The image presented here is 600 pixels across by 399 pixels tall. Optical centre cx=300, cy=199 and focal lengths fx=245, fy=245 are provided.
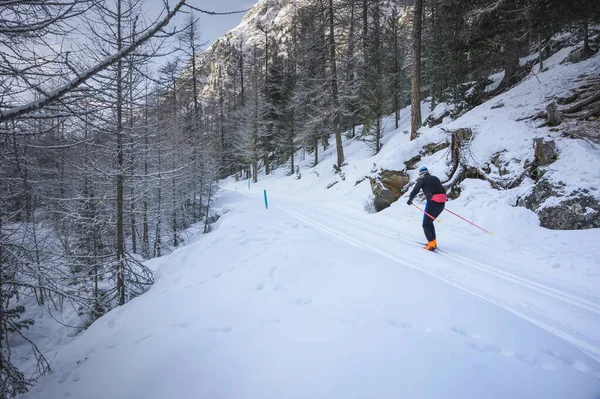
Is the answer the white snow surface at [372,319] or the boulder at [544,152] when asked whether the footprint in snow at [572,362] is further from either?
the boulder at [544,152]

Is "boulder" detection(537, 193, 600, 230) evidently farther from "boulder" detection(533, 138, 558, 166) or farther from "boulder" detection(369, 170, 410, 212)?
"boulder" detection(369, 170, 410, 212)

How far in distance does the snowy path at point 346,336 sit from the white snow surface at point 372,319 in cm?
2

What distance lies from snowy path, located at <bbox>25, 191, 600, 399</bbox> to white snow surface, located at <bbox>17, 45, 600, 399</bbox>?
2cm

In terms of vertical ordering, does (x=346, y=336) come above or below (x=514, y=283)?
above

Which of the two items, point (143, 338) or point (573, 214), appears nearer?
point (143, 338)

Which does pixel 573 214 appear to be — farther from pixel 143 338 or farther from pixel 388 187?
pixel 143 338

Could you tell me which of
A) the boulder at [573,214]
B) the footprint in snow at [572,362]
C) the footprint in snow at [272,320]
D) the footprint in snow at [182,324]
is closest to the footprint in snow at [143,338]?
the footprint in snow at [182,324]

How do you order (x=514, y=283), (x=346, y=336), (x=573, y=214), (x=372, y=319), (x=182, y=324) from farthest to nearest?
1. (x=573, y=214)
2. (x=514, y=283)
3. (x=182, y=324)
4. (x=372, y=319)
5. (x=346, y=336)

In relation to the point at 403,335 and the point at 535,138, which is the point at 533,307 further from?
the point at 535,138

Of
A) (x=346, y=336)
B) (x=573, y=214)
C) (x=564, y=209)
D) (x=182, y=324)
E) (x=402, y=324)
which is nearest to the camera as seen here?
(x=346, y=336)

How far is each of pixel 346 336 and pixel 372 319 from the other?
1.50ft

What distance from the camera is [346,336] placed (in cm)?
273

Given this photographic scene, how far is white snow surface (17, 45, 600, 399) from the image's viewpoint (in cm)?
226

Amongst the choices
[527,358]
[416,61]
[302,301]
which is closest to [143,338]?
[302,301]
